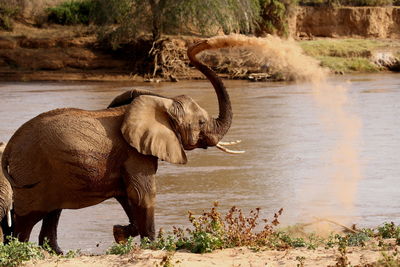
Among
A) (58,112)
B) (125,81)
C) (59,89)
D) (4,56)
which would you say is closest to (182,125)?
(58,112)

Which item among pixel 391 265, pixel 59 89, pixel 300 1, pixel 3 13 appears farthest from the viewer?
pixel 300 1

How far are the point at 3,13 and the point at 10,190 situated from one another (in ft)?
95.9

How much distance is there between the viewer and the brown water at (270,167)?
10.5 m

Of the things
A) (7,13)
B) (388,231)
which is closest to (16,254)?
(388,231)

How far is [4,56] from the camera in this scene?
108ft

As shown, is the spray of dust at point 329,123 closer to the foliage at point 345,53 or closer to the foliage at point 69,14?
the foliage at point 345,53

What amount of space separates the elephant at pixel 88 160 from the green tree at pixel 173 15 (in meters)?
22.8

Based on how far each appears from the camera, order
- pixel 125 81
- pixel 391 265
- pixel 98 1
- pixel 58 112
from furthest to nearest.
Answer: pixel 98 1
pixel 125 81
pixel 58 112
pixel 391 265

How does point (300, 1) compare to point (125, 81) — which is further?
point (300, 1)

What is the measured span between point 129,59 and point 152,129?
25.3 m

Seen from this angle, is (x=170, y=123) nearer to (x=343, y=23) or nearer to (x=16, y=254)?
(x=16, y=254)

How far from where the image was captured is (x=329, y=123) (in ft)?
62.8

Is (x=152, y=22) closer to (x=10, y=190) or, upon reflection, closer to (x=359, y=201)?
(x=359, y=201)

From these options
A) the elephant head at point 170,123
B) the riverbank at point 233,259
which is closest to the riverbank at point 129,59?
the elephant head at point 170,123
